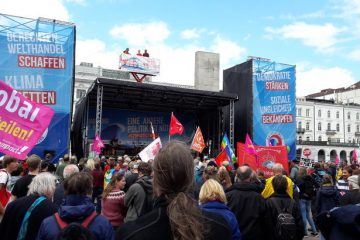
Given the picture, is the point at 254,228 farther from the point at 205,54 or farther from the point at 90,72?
the point at 90,72

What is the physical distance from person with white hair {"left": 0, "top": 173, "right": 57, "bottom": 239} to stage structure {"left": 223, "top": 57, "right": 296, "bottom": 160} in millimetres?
21261

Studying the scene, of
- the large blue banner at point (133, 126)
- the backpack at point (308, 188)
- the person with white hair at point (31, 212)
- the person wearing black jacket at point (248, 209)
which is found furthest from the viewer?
the large blue banner at point (133, 126)

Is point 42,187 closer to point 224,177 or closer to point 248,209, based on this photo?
point 248,209

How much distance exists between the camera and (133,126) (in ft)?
93.0

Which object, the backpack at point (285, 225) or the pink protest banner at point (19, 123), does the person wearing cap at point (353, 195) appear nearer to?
the backpack at point (285, 225)

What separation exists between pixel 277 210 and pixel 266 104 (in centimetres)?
2054

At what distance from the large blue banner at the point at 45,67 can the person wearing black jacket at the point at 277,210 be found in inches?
609

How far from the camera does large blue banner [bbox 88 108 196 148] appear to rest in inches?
1085

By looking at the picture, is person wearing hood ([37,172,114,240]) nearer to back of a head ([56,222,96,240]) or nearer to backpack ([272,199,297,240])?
back of a head ([56,222,96,240])

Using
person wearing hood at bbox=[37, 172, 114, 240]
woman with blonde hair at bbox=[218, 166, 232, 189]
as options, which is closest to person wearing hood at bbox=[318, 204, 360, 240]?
person wearing hood at bbox=[37, 172, 114, 240]

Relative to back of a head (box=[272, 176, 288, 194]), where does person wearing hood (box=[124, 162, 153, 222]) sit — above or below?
below

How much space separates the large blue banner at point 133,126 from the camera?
90.4 ft

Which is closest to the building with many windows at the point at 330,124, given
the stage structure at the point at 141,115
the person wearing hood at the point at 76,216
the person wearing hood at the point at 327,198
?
the stage structure at the point at 141,115

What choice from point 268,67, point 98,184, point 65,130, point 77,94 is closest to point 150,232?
point 98,184
